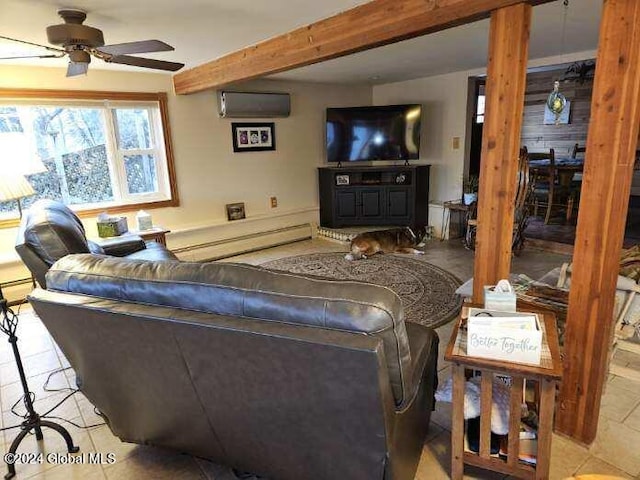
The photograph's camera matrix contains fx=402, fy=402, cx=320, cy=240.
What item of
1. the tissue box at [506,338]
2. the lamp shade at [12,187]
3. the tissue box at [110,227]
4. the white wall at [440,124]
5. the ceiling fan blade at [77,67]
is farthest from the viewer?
the white wall at [440,124]

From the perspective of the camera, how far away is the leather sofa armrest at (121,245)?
11.0 feet

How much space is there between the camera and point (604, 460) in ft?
5.59

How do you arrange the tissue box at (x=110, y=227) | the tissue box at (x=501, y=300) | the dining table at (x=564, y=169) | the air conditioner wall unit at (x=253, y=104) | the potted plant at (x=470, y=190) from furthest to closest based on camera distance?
the dining table at (x=564, y=169)
the potted plant at (x=470, y=190)
the air conditioner wall unit at (x=253, y=104)
the tissue box at (x=110, y=227)
the tissue box at (x=501, y=300)

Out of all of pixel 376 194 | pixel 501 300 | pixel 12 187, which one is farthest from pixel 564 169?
pixel 12 187

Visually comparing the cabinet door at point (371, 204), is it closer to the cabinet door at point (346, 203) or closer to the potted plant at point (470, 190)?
the cabinet door at point (346, 203)

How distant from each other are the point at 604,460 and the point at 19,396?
300cm

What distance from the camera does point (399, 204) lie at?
5504 millimetres

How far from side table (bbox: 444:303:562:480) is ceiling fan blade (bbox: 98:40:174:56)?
217cm

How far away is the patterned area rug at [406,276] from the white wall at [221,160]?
0.99 m

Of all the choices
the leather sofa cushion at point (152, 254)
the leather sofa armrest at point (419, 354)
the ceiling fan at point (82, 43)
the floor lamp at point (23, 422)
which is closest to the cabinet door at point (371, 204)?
the leather sofa cushion at point (152, 254)

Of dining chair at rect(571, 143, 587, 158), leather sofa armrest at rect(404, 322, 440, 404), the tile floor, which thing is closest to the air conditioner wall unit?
the tile floor

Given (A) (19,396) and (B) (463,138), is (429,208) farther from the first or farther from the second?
(A) (19,396)

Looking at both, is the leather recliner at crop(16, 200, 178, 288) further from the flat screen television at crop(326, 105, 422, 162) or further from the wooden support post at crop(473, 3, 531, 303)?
the flat screen television at crop(326, 105, 422, 162)

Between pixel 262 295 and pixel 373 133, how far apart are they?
4.68 meters
